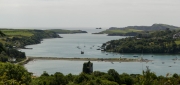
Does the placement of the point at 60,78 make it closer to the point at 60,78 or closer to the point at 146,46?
the point at 60,78

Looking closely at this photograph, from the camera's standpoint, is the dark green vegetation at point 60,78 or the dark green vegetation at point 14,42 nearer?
the dark green vegetation at point 60,78

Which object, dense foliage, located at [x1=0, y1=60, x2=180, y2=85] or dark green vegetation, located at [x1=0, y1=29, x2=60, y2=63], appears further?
dark green vegetation, located at [x1=0, y1=29, x2=60, y2=63]

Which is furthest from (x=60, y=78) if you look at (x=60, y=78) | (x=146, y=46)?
(x=146, y=46)

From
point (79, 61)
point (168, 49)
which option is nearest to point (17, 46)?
point (79, 61)

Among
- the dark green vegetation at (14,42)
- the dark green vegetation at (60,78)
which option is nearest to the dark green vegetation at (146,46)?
the dark green vegetation at (14,42)

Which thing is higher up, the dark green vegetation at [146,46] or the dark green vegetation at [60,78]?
the dark green vegetation at [60,78]

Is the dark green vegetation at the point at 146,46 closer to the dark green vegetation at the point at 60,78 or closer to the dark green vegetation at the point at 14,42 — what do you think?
the dark green vegetation at the point at 14,42

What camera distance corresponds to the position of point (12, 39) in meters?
114

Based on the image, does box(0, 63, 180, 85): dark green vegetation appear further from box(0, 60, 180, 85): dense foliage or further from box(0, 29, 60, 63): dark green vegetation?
box(0, 29, 60, 63): dark green vegetation

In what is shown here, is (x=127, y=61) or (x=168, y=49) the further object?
(x=168, y=49)

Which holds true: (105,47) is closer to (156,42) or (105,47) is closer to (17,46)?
(156,42)

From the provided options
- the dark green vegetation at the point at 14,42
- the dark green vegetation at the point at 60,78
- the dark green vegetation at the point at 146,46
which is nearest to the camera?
the dark green vegetation at the point at 60,78

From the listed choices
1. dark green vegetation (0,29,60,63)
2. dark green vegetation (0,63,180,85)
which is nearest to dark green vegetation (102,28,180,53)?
dark green vegetation (0,29,60,63)

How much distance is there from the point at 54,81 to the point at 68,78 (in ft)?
10.4
